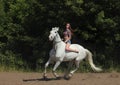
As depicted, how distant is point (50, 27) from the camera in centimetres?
2562

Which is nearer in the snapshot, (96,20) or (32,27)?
(96,20)

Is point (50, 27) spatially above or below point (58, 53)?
below

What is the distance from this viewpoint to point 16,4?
27.9 metres

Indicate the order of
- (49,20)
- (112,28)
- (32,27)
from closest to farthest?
(112,28) → (49,20) → (32,27)

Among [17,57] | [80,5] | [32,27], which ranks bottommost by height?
[17,57]

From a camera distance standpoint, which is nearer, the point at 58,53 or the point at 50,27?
the point at 58,53

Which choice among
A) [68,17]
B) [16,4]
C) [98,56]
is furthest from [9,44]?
[98,56]

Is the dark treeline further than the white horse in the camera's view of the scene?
Yes

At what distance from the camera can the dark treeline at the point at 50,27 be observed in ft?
77.3

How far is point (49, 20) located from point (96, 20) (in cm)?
317

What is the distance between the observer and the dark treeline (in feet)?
77.3

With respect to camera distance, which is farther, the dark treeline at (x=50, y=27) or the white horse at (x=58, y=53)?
the dark treeline at (x=50, y=27)

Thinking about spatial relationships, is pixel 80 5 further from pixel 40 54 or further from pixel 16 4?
pixel 16 4

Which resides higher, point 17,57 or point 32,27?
point 32,27
